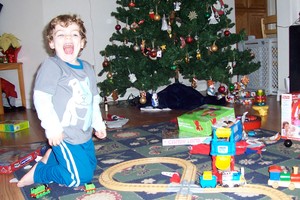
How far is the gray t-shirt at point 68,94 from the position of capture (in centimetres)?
114

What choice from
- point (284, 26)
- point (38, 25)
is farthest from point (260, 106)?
point (38, 25)

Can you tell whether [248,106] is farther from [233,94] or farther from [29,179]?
[29,179]

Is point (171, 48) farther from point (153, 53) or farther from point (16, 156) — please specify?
point (16, 156)

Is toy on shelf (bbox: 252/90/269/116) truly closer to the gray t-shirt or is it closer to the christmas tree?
the christmas tree

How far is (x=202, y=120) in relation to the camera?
5.42 ft

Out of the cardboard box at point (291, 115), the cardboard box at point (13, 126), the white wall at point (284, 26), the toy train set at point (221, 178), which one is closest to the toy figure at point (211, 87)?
the white wall at point (284, 26)

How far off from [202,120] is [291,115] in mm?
413

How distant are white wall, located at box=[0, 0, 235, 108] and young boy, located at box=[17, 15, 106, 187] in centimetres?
202

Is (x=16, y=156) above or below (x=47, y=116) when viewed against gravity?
below

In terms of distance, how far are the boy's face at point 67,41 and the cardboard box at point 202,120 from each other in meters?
0.73

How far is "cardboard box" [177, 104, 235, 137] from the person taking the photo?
1.64 metres

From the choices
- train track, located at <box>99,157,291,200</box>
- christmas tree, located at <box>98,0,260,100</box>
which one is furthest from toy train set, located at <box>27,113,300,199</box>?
christmas tree, located at <box>98,0,260,100</box>

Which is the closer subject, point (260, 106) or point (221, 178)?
point (221, 178)

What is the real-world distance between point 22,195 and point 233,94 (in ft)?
6.87
